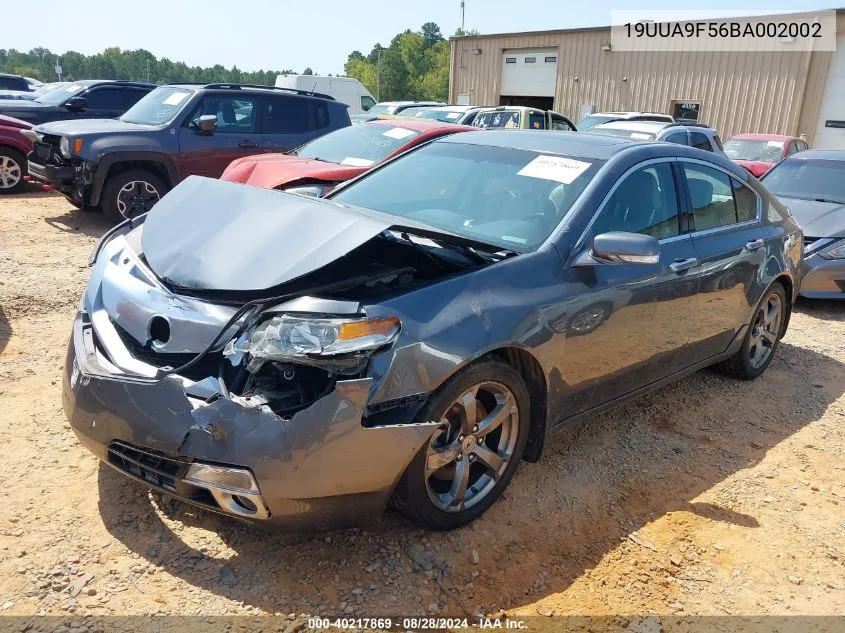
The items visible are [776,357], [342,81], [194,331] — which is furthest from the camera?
[342,81]

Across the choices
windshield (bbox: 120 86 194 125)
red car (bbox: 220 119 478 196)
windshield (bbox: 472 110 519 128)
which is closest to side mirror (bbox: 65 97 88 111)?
windshield (bbox: 120 86 194 125)

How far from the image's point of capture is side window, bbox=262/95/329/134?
9.49 meters

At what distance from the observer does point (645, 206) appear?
3674 mm

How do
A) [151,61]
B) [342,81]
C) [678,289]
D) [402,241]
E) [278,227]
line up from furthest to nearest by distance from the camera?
[151,61] → [342,81] → [678,289] → [402,241] → [278,227]

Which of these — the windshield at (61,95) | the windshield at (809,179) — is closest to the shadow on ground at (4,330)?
the windshield at (809,179)

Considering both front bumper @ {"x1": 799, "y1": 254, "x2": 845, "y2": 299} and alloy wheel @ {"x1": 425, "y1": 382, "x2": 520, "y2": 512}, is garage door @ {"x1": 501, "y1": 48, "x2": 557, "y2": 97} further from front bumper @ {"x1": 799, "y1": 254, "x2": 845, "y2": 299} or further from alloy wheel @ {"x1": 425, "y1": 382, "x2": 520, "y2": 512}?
alloy wheel @ {"x1": 425, "y1": 382, "x2": 520, "y2": 512}

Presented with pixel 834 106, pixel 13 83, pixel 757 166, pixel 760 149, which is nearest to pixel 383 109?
pixel 760 149

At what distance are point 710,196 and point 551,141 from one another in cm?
113

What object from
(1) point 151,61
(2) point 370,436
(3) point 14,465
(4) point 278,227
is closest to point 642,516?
(2) point 370,436

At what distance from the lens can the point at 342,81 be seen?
23203 millimetres

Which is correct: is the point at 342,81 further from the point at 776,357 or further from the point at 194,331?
the point at 194,331

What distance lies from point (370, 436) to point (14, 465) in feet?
6.24

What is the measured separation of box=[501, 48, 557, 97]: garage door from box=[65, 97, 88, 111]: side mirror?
63.3 ft

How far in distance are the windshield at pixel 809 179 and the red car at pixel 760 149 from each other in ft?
14.1
